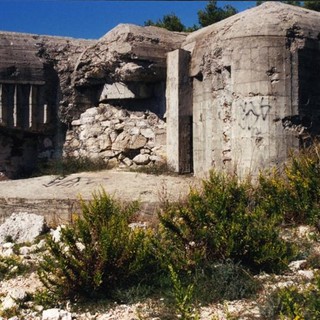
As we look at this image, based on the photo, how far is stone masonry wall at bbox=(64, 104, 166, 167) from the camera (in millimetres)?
9727

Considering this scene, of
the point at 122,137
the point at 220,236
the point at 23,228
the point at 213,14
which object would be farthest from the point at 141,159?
the point at 213,14

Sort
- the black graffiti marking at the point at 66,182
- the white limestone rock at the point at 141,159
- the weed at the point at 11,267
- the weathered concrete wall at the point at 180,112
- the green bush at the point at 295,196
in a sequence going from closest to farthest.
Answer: the weed at the point at 11,267 → the green bush at the point at 295,196 → the black graffiti marking at the point at 66,182 → the weathered concrete wall at the point at 180,112 → the white limestone rock at the point at 141,159

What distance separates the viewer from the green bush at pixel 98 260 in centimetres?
479

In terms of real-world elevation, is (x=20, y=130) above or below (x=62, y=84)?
below

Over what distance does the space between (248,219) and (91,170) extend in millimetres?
4736

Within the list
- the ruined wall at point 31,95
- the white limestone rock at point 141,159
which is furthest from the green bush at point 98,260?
the ruined wall at point 31,95

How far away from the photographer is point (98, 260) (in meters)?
4.90

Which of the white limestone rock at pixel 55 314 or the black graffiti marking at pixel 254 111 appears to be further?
the black graffiti marking at pixel 254 111

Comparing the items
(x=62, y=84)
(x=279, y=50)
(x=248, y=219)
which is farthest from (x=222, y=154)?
(x=62, y=84)

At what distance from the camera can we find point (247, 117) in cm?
787

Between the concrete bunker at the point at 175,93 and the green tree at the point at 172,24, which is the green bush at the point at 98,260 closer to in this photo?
the concrete bunker at the point at 175,93

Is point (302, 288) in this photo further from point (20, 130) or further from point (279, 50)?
point (20, 130)

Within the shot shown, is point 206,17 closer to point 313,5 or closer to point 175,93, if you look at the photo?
point 313,5

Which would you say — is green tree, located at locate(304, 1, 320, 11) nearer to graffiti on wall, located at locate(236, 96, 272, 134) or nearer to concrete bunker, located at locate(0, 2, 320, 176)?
concrete bunker, located at locate(0, 2, 320, 176)
